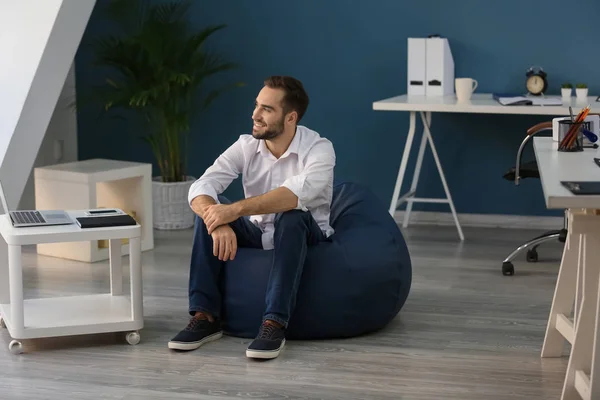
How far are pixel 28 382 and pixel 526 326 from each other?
1839 mm

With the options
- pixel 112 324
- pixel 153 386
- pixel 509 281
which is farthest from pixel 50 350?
pixel 509 281

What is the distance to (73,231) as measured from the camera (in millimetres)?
3479

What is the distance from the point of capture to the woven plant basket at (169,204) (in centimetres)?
577

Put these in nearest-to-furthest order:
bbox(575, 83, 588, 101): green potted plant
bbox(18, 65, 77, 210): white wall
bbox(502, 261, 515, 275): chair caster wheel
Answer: bbox(502, 261, 515, 275): chair caster wheel, bbox(575, 83, 588, 101): green potted plant, bbox(18, 65, 77, 210): white wall

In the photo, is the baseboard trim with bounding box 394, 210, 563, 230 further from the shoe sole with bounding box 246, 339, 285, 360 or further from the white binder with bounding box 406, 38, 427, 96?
the shoe sole with bounding box 246, 339, 285, 360

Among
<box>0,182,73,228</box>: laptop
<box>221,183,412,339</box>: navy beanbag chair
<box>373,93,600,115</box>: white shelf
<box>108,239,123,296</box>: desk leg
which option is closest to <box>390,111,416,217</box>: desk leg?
<box>373,93,600,115</box>: white shelf

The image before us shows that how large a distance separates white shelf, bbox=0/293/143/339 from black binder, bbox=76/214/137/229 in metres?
0.34

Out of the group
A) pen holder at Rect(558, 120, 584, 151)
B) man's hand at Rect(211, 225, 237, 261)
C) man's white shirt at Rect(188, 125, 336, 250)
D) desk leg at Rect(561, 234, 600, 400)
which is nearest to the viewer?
desk leg at Rect(561, 234, 600, 400)

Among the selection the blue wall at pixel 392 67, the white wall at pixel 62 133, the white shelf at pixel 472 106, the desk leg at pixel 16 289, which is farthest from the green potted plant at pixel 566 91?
the desk leg at pixel 16 289

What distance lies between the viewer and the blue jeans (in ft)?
11.4

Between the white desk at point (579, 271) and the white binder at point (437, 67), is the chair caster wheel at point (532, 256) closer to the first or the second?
the white binder at point (437, 67)

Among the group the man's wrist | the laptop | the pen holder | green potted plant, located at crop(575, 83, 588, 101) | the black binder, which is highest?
green potted plant, located at crop(575, 83, 588, 101)

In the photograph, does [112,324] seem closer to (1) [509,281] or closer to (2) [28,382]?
(2) [28,382]

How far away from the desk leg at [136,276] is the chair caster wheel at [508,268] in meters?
1.82
